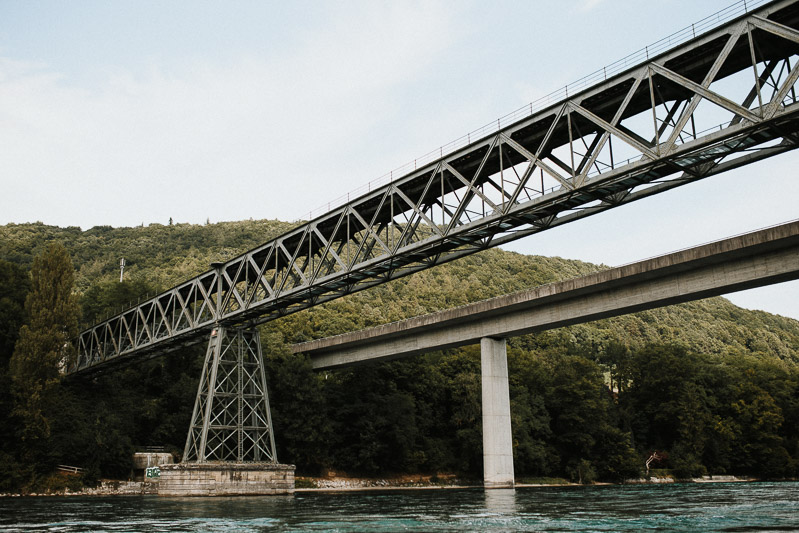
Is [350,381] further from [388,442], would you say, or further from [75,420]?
[75,420]

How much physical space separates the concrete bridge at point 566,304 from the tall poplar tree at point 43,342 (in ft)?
78.7

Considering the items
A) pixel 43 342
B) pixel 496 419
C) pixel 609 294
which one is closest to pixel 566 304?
pixel 609 294

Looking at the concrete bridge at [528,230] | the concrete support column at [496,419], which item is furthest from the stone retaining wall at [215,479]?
the concrete support column at [496,419]

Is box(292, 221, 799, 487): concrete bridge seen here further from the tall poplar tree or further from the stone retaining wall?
the tall poplar tree

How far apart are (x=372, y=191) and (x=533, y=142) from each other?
9.52 m

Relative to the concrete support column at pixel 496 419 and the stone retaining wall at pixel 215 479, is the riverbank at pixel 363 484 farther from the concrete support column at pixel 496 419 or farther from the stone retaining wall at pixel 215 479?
the concrete support column at pixel 496 419

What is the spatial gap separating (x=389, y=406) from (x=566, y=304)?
26.9 metres

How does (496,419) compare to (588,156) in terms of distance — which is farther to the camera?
(496,419)

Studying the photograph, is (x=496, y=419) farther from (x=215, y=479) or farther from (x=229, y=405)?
(x=215, y=479)

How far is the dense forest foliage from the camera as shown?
47.2 meters

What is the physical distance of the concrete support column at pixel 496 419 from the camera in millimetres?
44844

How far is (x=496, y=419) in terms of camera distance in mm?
46625

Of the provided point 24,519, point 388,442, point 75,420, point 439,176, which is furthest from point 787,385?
point 24,519

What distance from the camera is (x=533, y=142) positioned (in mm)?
28375
